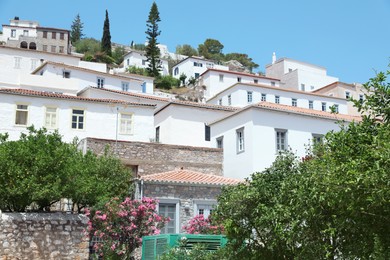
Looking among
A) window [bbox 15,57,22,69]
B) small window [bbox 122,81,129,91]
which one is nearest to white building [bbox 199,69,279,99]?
small window [bbox 122,81,129,91]

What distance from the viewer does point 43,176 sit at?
18875 mm

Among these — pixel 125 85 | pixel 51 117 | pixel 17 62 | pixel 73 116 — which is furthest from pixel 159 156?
pixel 17 62

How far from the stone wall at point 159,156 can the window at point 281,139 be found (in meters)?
3.75

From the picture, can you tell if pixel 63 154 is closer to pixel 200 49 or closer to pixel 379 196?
pixel 379 196

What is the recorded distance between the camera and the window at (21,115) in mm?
32378

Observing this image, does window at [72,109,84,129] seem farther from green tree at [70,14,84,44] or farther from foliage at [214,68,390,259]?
green tree at [70,14,84,44]

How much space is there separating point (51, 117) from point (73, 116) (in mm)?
1422

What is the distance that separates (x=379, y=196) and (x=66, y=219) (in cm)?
1407

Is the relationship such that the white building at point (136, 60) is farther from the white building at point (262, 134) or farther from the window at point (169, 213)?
the window at point (169, 213)

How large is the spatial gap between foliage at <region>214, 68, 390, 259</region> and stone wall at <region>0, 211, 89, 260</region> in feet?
27.5

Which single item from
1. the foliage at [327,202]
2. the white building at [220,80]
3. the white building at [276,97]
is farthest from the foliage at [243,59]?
the foliage at [327,202]

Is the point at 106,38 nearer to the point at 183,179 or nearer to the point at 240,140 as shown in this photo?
the point at 240,140

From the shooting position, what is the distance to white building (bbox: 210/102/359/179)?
1117 inches

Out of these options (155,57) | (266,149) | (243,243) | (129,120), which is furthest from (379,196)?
(155,57)
